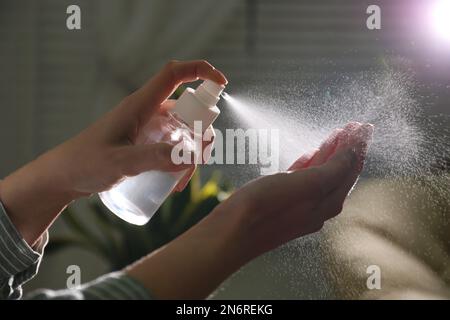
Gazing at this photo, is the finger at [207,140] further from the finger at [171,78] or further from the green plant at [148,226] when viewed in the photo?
the green plant at [148,226]

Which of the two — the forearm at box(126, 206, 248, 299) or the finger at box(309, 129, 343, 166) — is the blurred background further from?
the forearm at box(126, 206, 248, 299)

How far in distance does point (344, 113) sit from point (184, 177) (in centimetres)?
21

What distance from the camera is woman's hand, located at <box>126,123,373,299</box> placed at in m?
0.33

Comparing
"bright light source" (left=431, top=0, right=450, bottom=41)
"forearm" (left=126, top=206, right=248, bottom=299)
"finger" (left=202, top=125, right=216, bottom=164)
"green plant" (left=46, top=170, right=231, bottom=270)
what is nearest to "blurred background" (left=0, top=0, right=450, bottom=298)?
"green plant" (left=46, top=170, right=231, bottom=270)

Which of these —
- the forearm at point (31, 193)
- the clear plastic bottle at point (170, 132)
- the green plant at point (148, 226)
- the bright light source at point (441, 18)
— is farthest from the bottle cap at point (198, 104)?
the green plant at point (148, 226)

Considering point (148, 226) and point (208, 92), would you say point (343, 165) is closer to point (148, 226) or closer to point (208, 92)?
point (208, 92)

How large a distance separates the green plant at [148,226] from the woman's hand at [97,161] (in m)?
0.56

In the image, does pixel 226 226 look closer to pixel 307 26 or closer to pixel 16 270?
pixel 16 270

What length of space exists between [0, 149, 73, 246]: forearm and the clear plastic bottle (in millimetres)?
40

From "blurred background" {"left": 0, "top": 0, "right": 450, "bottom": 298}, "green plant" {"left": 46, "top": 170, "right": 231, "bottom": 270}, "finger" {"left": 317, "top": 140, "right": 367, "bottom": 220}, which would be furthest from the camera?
"blurred background" {"left": 0, "top": 0, "right": 450, "bottom": 298}

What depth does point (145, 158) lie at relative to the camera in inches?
15.7

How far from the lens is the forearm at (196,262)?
0.33m

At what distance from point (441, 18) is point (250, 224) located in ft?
1.66

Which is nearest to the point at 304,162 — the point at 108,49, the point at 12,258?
the point at 12,258
